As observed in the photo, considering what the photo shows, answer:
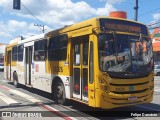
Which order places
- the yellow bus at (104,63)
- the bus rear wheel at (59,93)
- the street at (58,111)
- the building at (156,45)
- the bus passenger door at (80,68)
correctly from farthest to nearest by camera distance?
1. the building at (156,45)
2. the bus rear wheel at (59,93)
3. the bus passenger door at (80,68)
4. the street at (58,111)
5. the yellow bus at (104,63)

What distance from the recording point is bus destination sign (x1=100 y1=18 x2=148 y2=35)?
9.16 metres

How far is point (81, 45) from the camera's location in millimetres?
9859

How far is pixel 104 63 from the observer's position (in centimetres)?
878

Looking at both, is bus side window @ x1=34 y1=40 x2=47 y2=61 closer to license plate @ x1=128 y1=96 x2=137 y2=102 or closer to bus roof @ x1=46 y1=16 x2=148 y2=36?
bus roof @ x1=46 y1=16 x2=148 y2=36

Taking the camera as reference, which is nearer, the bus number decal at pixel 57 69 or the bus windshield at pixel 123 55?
the bus windshield at pixel 123 55

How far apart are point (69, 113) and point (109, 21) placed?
3.33 m

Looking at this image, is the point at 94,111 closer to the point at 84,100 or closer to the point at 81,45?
the point at 84,100

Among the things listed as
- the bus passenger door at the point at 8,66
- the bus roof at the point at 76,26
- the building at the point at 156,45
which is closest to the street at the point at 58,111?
the bus roof at the point at 76,26

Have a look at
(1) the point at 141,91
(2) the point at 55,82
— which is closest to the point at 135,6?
(2) the point at 55,82

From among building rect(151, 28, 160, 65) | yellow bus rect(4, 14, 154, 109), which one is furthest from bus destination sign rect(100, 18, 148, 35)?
building rect(151, 28, 160, 65)

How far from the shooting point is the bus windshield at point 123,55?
28.9 feet

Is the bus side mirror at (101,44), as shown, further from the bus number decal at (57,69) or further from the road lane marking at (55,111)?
the bus number decal at (57,69)

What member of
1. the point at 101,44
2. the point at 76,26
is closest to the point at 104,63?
the point at 101,44

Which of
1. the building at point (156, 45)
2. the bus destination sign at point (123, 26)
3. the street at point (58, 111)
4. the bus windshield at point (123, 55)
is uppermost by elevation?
the building at point (156, 45)
